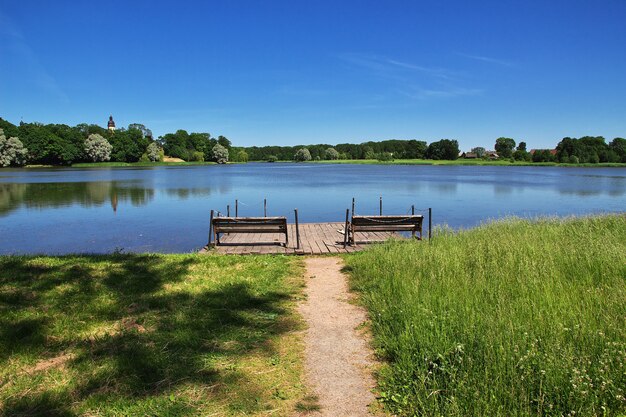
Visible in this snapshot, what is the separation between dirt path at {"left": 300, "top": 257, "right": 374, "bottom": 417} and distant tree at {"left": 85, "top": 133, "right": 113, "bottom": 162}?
113070 millimetres

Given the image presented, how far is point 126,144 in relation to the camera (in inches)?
4500

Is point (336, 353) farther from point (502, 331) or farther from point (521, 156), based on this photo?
point (521, 156)

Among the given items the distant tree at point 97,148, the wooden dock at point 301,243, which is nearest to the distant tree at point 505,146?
the distant tree at point 97,148

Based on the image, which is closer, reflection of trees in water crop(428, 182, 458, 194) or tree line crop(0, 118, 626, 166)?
reflection of trees in water crop(428, 182, 458, 194)

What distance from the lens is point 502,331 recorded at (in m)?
4.33

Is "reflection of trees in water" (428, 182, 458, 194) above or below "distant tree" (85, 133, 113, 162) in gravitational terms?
below

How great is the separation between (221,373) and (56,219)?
70.9ft

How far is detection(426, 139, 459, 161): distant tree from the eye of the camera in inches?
6860

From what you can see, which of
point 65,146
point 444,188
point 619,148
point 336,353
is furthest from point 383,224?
point 619,148

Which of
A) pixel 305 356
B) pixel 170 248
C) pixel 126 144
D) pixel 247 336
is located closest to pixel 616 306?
pixel 305 356

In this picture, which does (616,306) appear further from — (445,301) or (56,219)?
(56,219)

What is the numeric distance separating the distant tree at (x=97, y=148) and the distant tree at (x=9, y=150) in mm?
17029

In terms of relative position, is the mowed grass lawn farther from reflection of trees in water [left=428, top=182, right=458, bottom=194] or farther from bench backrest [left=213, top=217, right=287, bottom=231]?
reflection of trees in water [left=428, top=182, right=458, bottom=194]

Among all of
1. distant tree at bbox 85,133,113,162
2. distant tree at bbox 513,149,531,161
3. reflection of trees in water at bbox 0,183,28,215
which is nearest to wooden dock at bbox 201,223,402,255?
reflection of trees in water at bbox 0,183,28,215
